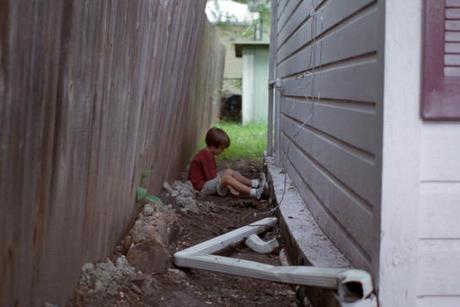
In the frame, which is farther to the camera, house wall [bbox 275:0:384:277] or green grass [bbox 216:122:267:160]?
green grass [bbox 216:122:267:160]

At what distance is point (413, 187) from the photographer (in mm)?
2734

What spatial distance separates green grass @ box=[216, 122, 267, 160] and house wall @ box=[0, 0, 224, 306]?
6059 mm

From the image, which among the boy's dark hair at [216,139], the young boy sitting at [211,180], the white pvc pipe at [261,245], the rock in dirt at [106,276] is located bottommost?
the white pvc pipe at [261,245]

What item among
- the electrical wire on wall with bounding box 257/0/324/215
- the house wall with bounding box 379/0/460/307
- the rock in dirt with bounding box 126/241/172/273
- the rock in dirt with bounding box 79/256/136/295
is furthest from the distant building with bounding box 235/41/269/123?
the house wall with bounding box 379/0/460/307

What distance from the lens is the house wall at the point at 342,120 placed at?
288cm

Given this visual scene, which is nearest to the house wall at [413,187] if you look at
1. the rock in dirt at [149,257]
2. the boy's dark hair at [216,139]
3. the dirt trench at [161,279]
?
the dirt trench at [161,279]

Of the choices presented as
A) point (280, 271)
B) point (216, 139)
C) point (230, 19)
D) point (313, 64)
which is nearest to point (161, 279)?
point (280, 271)

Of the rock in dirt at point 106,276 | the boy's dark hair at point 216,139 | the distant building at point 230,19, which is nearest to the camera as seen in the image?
the rock in dirt at point 106,276

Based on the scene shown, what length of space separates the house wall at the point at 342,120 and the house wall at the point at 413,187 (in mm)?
63

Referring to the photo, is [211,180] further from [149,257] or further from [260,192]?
[149,257]

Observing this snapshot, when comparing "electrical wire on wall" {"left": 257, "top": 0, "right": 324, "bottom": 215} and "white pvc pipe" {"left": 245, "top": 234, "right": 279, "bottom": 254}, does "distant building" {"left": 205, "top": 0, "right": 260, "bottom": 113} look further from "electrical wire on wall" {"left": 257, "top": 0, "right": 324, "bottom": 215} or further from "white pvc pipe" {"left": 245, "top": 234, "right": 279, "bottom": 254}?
"white pvc pipe" {"left": 245, "top": 234, "right": 279, "bottom": 254}

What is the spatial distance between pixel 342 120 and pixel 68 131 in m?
1.42

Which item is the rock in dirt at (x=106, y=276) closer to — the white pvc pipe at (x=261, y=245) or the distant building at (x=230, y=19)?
the white pvc pipe at (x=261, y=245)

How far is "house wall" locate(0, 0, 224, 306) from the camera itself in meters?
2.31
